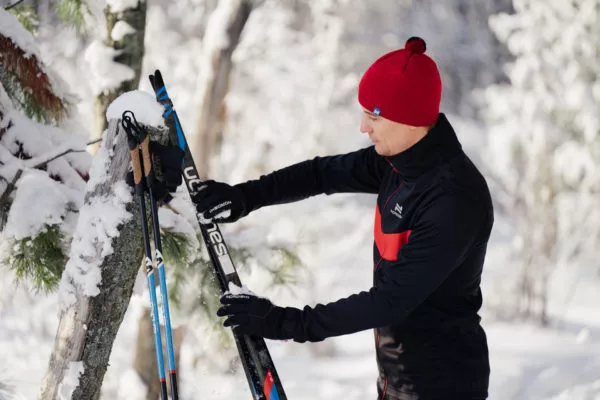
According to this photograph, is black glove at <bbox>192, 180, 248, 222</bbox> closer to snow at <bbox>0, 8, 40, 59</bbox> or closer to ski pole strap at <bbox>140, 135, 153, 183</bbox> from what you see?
ski pole strap at <bbox>140, 135, 153, 183</bbox>

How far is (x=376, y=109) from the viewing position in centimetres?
194

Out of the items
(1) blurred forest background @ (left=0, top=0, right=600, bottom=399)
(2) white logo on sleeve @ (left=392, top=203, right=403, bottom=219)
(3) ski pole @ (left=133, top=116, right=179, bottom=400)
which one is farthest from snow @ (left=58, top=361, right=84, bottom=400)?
(1) blurred forest background @ (left=0, top=0, right=600, bottom=399)

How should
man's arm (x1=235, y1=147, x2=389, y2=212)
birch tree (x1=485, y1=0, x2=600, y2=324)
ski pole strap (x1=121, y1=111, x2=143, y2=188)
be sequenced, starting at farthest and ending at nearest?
birch tree (x1=485, y1=0, x2=600, y2=324) → man's arm (x1=235, y1=147, x2=389, y2=212) → ski pole strap (x1=121, y1=111, x2=143, y2=188)

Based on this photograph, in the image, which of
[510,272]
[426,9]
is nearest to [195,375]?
[510,272]

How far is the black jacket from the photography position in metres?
1.81

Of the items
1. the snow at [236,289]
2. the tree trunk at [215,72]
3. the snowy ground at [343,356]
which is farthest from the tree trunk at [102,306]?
the tree trunk at [215,72]

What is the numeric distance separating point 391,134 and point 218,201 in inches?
25.3

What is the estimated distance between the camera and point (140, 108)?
214 centimetres

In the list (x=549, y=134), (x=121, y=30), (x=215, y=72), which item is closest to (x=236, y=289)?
(x=121, y=30)

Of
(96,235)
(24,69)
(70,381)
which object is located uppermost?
(24,69)

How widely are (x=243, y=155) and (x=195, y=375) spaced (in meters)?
3.58

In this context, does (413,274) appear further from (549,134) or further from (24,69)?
(549,134)

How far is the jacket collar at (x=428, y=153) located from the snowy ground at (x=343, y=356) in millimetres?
3865

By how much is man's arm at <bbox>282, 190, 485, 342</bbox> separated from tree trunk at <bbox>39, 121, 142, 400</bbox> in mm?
694
